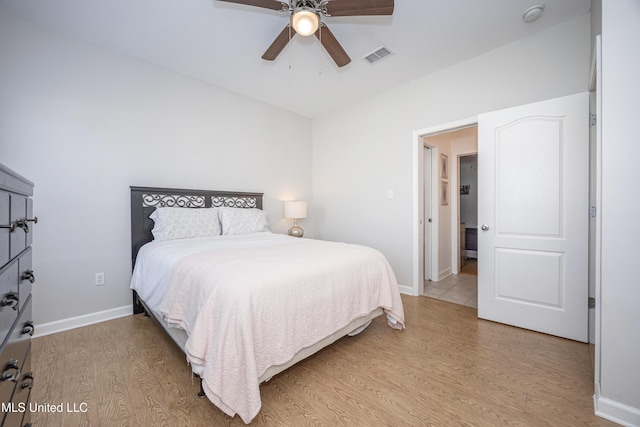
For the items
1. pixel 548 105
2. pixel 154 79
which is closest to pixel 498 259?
pixel 548 105

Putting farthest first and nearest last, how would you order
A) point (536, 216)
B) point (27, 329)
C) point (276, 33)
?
point (276, 33)
point (536, 216)
point (27, 329)

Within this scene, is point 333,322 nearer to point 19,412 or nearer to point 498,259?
point 19,412

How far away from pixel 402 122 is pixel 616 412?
3.07 metres

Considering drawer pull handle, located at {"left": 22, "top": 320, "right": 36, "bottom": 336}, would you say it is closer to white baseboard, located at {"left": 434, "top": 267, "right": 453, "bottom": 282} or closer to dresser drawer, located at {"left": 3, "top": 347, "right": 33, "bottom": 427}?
dresser drawer, located at {"left": 3, "top": 347, "right": 33, "bottom": 427}

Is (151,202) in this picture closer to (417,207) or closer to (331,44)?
(331,44)

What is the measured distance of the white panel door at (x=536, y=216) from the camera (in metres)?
2.14

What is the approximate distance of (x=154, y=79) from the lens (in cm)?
290

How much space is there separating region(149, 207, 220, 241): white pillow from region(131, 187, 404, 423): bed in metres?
0.01

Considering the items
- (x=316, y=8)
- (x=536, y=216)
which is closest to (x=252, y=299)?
(x=316, y=8)

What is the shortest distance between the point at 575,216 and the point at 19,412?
3447mm

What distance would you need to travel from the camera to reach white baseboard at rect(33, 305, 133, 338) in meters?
2.27

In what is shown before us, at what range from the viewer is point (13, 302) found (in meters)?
0.83

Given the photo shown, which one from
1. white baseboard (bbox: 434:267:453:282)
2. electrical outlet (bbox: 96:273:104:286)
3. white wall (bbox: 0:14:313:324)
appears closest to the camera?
white wall (bbox: 0:14:313:324)

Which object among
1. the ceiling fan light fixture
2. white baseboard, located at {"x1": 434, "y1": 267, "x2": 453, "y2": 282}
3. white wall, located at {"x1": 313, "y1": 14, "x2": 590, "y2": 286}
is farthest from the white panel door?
the ceiling fan light fixture
